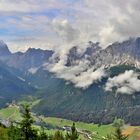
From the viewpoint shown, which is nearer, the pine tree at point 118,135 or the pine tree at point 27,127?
the pine tree at point 118,135

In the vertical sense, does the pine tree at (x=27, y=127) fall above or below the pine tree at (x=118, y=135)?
above

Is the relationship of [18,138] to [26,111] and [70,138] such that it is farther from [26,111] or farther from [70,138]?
[70,138]

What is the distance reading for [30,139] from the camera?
61.1 m

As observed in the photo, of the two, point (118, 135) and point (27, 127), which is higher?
point (27, 127)

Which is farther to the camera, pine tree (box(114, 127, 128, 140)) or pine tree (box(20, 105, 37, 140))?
pine tree (box(20, 105, 37, 140))

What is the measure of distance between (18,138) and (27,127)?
196cm

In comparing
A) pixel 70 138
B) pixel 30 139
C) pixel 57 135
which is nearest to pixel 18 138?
pixel 30 139

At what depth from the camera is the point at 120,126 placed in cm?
6044

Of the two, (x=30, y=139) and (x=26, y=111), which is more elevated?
(x=26, y=111)

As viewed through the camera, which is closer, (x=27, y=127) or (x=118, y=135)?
(x=118, y=135)

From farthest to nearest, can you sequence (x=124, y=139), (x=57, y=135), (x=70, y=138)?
1. (x=57, y=135)
2. (x=70, y=138)
3. (x=124, y=139)

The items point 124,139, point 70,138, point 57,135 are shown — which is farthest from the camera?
point 57,135

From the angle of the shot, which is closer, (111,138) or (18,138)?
(18,138)

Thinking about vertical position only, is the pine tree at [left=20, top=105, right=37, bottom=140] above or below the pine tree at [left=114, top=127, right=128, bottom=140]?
above
